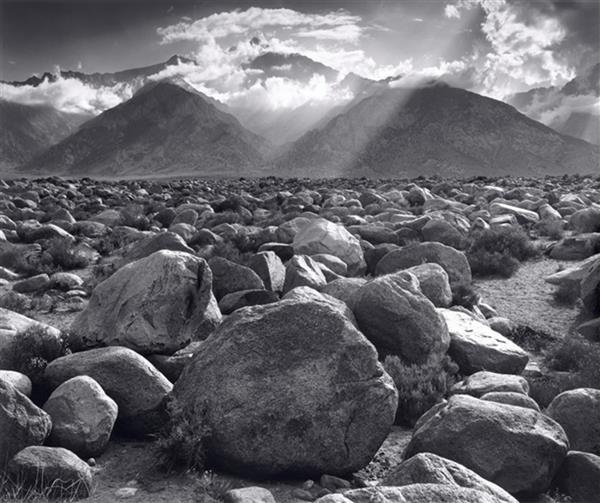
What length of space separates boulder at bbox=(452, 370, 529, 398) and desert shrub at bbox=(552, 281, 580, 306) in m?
5.27

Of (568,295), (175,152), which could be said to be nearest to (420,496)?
(568,295)

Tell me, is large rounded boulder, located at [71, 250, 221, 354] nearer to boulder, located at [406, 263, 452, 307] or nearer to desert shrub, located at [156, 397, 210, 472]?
desert shrub, located at [156, 397, 210, 472]

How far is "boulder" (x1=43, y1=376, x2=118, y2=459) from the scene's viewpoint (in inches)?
238

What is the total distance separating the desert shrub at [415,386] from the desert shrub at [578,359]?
5.92ft

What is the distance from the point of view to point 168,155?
183000 mm

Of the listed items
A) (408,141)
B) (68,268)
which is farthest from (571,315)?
(408,141)

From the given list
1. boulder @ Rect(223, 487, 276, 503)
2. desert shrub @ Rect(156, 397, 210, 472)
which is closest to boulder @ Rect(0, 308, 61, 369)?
desert shrub @ Rect(156, 397, 210, 472)

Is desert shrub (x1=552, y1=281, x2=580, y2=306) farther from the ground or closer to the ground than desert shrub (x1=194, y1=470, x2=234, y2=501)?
closer to the ground

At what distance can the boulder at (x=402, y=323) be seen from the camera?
8.34 meters

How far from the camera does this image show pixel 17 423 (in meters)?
5.66

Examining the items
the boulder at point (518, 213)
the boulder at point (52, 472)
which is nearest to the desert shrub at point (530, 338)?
the boulder at point (52, 472)

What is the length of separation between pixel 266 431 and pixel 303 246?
8162 mm

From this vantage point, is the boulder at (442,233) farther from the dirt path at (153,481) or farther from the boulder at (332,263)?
the dirt path at (153,481)

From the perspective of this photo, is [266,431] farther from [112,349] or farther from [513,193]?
[513,193]
